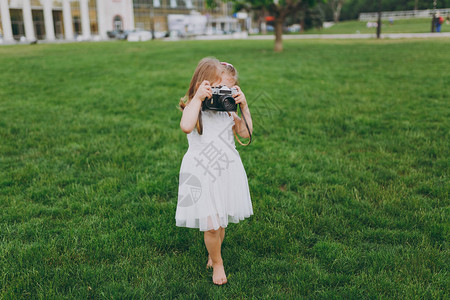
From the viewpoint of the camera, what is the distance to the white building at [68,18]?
145ft

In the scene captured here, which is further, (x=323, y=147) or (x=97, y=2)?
(x=97, y=2)

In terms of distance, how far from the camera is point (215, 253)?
2.65m

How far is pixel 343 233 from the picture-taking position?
3240 mm

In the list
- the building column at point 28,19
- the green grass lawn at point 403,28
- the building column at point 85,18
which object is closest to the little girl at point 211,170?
the green grass lawn at point 403,28

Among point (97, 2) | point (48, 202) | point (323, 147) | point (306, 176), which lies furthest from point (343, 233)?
point (97, 2)

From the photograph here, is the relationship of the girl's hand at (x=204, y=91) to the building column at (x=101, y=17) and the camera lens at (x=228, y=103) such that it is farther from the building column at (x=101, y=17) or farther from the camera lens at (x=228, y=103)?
the building column at (x=101, y=17)

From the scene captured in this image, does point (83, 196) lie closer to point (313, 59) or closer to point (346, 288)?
point (346, 288)

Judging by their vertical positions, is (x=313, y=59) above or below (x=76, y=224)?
above

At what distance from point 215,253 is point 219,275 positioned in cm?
17

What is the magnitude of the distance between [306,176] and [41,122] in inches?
196

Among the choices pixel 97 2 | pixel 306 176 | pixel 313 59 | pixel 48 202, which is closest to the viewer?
pixel 48 202

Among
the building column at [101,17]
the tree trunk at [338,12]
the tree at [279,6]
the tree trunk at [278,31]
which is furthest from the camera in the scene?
the tree trunk at [338,12]

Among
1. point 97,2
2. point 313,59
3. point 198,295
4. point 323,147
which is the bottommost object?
point 198,295

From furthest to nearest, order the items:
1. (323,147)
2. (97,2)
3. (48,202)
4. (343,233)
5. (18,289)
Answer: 1. (97,2)
2. (323,147)
3. (48,202)
4. (343,233)
5. (18,289)
